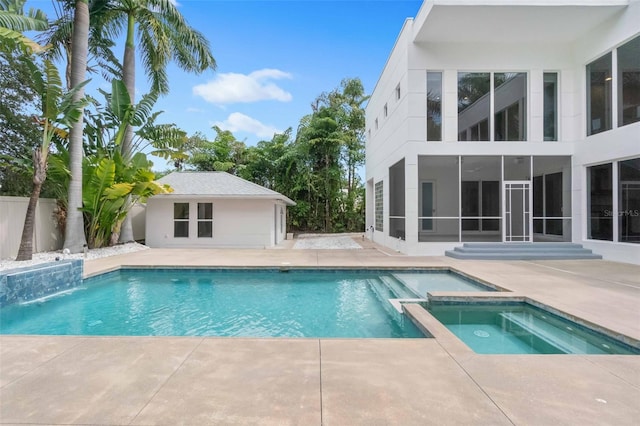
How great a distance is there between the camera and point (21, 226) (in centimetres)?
1075

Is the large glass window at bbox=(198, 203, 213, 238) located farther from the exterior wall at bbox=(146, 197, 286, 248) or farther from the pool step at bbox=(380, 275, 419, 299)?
the pool step at bbox=(380, 275, 419, 299)

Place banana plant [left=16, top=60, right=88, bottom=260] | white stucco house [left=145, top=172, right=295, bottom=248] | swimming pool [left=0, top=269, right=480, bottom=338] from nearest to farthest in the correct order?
swimming pool [left=0, top=269, right=480, bottom=338] → banana plant [left=16, top=60, right=88, bottom=260] → white stucco house [left=145, top=172, right=295, bottom=248]

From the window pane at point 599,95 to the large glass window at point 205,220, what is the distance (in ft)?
47.8

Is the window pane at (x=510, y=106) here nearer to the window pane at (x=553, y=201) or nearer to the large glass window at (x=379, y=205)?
the window pane at (x=553, y=201)

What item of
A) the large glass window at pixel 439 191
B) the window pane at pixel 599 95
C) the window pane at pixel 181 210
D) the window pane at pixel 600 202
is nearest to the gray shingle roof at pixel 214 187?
the window pane at pixel 181 210

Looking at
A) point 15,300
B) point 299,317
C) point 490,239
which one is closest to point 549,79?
point 490,239

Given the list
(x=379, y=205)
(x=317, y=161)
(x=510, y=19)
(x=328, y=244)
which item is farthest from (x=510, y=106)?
(x=317, y=161)

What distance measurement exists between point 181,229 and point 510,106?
14.0 m

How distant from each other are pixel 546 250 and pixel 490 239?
180cm

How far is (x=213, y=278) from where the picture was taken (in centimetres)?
892

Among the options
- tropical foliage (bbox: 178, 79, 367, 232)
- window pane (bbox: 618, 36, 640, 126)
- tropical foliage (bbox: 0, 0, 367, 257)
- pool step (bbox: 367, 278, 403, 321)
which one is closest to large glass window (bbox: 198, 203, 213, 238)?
tropical foliage (bbox: 0, 0, 367, 257)

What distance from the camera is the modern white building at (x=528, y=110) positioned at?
10070 mm

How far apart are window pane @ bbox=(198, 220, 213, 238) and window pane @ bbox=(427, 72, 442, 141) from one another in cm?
976

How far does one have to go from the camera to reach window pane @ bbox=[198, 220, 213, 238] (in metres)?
15.1
